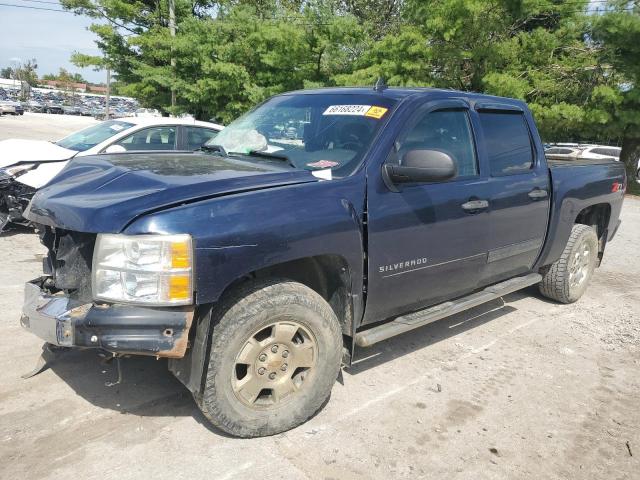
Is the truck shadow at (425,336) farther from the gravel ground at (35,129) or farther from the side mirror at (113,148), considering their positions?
the gravel ground at (35,129)

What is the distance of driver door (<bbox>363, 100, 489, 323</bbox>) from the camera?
3.26 m

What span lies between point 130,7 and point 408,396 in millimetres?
21022

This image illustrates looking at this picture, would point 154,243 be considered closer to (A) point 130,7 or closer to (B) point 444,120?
(B) point 444,120

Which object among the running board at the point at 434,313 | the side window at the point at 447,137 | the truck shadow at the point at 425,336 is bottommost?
the truck shadow at the point at 425,336

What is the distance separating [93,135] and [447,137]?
596cm

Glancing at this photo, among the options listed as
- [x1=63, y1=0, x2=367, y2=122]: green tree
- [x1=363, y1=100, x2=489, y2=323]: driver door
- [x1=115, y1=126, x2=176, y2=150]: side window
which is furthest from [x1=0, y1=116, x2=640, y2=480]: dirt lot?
[x1=63, y1=0, x2=367, y2=122]: green tree

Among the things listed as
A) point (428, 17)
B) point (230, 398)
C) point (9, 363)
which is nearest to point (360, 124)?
point (230, 398)

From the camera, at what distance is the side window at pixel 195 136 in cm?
796

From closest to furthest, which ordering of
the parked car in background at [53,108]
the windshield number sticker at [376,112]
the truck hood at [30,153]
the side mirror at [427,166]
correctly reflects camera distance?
1. the side mirror at [427,166]
2. the windshield number sticker at [376,112]
3. the truck hood at [30,153]
4. the parked car in background at [53,108]

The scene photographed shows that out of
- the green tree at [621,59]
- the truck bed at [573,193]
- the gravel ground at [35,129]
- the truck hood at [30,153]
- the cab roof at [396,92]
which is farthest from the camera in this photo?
the gravel ground at [35,129]

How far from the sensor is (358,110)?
3.61 metres

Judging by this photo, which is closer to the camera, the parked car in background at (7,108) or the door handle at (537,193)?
the door handle at (537,193)

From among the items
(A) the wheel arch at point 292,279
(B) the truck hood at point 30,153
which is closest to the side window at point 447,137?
(A) the wheel arch at point 292,279

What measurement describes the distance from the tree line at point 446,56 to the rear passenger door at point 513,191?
39.7ft
